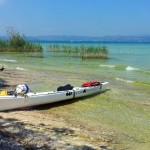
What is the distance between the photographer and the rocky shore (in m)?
8.77

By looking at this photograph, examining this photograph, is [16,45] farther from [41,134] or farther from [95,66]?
[41,134]

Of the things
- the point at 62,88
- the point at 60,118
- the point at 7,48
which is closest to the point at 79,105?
the point at 62,88

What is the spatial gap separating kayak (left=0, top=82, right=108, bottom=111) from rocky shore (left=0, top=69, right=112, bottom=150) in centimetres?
36

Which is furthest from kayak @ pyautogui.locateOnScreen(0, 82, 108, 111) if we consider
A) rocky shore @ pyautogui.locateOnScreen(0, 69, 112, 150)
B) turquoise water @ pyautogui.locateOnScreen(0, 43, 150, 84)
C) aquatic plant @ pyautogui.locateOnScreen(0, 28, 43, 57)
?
aquatic plant @ pyautogui.locateOnScreen(0, 28, 43, 57)

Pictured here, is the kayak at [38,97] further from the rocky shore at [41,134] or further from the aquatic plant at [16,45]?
the aquatic plant at [16,45]

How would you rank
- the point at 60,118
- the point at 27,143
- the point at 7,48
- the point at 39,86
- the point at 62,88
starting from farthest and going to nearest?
the point at 7,48, the point at 39,86, the point at 62,88, the point at 60,118, the point at 27,143

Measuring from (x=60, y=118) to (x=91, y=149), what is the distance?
3.75m

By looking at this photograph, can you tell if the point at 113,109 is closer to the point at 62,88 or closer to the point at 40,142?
the point at 62,88

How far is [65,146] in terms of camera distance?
897 cm

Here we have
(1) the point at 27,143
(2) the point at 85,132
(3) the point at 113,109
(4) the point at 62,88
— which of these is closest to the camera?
(1) the point at 27,143

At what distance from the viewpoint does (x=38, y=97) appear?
14000 millimetres

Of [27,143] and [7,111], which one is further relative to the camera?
[7,111]

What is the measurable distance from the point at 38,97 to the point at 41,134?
4240mm

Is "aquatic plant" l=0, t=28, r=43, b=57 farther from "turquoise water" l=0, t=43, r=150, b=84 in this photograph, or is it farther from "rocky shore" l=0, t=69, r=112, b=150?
"rocky shore" l=0, t=69, r=112, b=150
